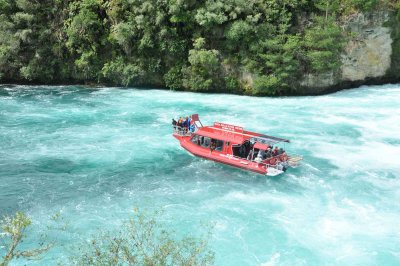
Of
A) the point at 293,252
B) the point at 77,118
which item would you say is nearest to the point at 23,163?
the point at 77,118

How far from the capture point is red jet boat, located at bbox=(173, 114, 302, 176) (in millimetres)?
23000

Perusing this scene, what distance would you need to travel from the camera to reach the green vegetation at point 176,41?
37.2 m

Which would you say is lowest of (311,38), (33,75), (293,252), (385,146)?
(293,252)

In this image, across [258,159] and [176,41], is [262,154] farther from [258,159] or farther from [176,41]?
[176,41]

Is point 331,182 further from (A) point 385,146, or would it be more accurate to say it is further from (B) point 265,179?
(A) point 385,146

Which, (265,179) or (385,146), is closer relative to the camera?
(265,179)

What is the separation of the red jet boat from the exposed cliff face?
51.6 feet

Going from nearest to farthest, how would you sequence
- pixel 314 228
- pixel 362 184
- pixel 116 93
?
pixel 314 228 < pixel 362 184 < pixel 116 93

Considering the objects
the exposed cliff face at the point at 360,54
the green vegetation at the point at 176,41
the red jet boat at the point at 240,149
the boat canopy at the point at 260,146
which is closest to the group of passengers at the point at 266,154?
the red jet boat at the point at 240,149

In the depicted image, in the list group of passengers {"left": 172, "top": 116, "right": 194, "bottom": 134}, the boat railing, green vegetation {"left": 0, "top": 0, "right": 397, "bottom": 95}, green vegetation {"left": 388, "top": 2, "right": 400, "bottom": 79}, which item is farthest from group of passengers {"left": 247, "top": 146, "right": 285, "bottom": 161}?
Result: green vegetation {"left": 388, "top": 2, "right": 400, "bottom": 79}

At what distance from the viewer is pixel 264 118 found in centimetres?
3198

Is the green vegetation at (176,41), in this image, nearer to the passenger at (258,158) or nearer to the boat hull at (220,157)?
the boat hull at (220,157)

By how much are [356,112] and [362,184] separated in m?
12.7

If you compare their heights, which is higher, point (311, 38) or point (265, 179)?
point (311, 38)
